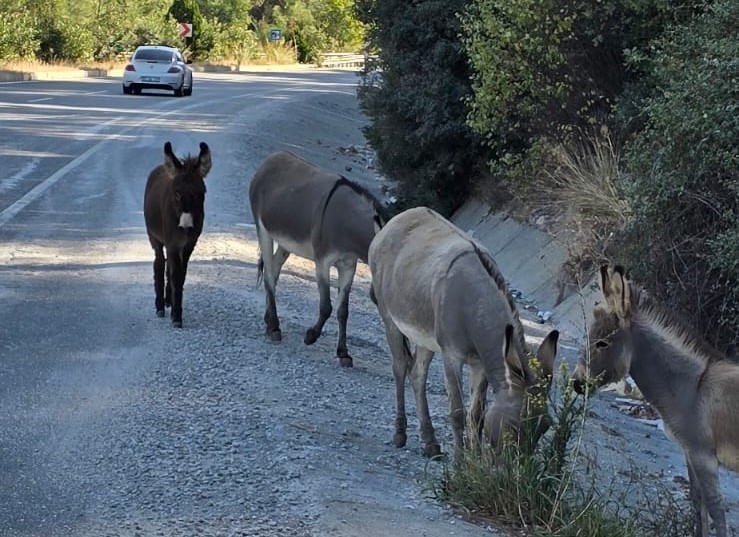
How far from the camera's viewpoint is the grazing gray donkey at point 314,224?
11.5 metres

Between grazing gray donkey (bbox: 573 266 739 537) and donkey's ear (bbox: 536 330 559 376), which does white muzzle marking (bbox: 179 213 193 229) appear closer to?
grazing gray donkey (bbox: 573 266 739 537)

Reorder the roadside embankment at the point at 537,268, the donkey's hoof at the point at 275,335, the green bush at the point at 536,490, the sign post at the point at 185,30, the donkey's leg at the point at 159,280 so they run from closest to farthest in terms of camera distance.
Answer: the green bush at the point at 536,490 → the donkey's hoof at the point at 275,335 → the donkey's leg at the point at 159,280 → the roadside embankment at the point at 537,268 → the sign post at the point at 185,30

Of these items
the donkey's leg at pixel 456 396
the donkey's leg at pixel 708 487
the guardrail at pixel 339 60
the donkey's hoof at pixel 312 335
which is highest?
the donkey's leg at pixel 456 396

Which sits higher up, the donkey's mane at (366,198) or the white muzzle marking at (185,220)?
the donkey's mane at (366,198)

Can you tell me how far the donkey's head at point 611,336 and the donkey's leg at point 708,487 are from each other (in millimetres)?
702

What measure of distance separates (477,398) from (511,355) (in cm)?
79

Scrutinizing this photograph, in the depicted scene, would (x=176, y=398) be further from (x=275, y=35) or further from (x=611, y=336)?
(x=275, y=35)

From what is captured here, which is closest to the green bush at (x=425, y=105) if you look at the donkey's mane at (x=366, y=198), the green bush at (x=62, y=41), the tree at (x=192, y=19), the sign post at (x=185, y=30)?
the donkey's mane at (x=366, y=198)

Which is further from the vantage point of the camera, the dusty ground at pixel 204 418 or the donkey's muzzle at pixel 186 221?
the donkey's muzzle at pixel 186 221

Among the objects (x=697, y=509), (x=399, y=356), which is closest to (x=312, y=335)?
(x=399, y=356)

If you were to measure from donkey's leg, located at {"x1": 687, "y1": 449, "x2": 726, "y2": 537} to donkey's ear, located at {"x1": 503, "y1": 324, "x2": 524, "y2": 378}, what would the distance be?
1.50m

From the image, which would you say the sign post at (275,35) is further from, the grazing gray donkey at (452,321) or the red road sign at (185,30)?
the grazing gray donkey at (452,321)

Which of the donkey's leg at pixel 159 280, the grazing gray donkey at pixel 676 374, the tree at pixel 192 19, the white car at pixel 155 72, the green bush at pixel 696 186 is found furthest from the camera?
the tree at pixel 192 19

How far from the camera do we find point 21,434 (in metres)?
8.41
